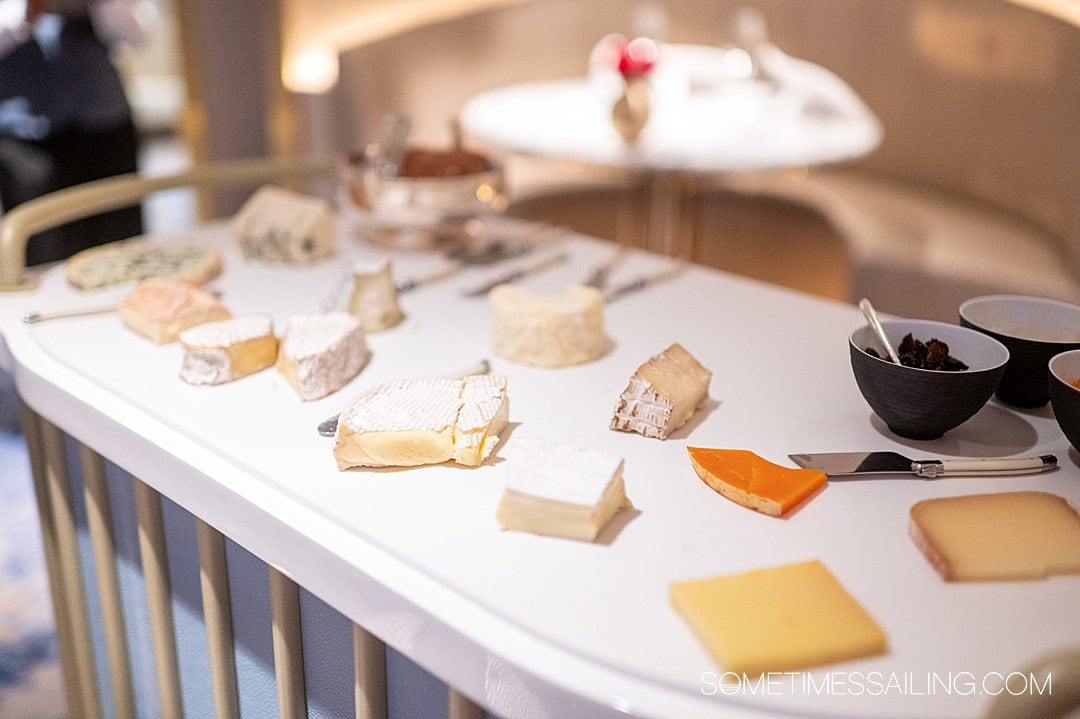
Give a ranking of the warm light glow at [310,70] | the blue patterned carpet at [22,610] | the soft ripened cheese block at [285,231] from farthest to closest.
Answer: the warm light glow at [310,70] → the blue patterned carpet at [22,610] → the soft ripened cheese block at [285,231]

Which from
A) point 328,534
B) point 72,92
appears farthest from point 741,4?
point 328,534

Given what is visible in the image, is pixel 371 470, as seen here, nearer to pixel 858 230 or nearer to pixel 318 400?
pixel 318 400

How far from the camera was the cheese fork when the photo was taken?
2.82ft

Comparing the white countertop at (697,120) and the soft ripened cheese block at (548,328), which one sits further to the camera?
the white countertop at (697,120)

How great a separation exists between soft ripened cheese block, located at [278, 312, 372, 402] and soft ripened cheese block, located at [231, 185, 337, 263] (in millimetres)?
357

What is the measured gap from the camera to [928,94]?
9.04 feet

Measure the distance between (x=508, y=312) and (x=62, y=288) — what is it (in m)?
0.64

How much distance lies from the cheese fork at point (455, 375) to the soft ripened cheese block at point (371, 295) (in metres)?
0.16

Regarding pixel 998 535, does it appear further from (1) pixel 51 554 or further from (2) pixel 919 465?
(1) pixel 51 554

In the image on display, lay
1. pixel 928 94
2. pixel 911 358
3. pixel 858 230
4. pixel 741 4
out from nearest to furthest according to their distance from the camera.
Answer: pixel 911 358 → pixel 858 230 → pixel 928 94 → pixel 741 4

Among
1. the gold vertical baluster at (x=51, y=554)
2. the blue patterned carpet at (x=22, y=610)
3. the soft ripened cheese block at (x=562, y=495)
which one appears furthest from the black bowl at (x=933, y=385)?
the blue patterned carpet at (x=22, y=610)

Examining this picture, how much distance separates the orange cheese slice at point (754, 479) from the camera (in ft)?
2.45

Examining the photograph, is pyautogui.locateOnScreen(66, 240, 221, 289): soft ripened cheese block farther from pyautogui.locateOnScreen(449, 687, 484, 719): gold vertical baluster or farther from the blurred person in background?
the blurred person in background

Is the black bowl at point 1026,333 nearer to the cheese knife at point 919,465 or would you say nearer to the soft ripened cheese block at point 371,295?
the cheese knife at point 919,465
